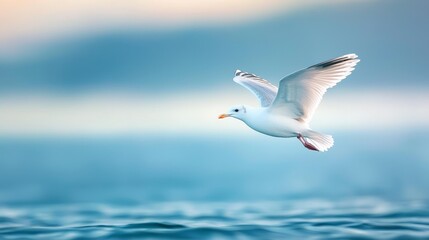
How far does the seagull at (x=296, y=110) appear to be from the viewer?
2.96m

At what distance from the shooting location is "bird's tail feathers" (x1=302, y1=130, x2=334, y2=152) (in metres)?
3.04

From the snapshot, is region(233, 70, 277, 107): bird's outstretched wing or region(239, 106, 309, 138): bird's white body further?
region(233, 70, 277, 107): bird's outstretched wing

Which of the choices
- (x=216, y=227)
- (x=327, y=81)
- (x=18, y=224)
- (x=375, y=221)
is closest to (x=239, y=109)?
(x=327, y=81)

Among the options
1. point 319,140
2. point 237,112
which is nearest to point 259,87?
point 237,112

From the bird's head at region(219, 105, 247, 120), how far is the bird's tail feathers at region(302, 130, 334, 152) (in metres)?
0.25

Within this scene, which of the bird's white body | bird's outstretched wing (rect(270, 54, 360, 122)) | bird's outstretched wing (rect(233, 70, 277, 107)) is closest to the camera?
bird's outstretched wing (rect(270, 54, 360, 122))

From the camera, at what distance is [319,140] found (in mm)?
3062

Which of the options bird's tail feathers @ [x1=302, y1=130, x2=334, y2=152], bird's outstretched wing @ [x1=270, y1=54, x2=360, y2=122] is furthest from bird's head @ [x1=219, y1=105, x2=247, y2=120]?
bird's tail feathers @ [x1=302, y1=130, x2=334, y2=152]

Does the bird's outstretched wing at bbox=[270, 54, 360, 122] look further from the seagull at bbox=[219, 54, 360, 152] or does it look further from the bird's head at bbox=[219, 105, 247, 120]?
the bird's head at bbox=[219, 105, 247, 120]

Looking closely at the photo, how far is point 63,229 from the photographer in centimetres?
344

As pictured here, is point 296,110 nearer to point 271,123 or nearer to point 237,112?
point 271,123

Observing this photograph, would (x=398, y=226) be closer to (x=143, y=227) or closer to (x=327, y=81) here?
(x=327, y=81)

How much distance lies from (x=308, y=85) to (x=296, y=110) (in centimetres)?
13

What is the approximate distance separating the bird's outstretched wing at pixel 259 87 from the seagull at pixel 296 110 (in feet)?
0.44
